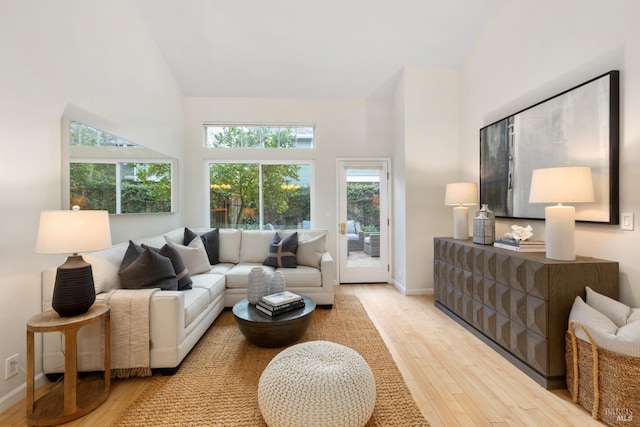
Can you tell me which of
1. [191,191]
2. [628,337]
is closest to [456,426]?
[628,337]

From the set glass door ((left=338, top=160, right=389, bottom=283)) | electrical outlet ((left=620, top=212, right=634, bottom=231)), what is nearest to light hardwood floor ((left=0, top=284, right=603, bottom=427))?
electrical outlet ((left=620, top=212, right=634, bottom=231))

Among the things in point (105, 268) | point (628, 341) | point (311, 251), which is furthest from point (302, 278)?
point (628, 341)

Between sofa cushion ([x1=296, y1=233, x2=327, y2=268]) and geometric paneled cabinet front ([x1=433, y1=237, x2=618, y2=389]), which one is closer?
geometric paneled cabinet front ([x1=433, y1=237, x2=618, y2=389])

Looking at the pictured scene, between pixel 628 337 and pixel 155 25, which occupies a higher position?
pixel 155 25

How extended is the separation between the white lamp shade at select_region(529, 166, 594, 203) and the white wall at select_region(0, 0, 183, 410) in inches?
140

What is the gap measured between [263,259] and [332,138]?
2162mm

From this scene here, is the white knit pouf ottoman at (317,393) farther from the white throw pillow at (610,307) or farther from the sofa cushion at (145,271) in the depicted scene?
the white throw pillow at (610,307)

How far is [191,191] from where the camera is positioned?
14.8ft

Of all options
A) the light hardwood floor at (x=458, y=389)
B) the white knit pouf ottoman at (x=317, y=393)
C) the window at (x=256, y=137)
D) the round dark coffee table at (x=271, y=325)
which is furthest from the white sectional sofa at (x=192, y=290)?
the window at (x=256, y=137)

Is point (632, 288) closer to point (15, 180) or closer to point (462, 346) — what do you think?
point (462, 346)

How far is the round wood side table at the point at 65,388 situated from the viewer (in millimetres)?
1649

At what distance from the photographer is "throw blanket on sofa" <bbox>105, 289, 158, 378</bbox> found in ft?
6.65

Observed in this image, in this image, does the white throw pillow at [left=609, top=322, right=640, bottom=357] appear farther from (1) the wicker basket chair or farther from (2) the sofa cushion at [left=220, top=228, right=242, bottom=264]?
(2) the sofa cushion at [left=220, top=228, right=242, bottom=264]

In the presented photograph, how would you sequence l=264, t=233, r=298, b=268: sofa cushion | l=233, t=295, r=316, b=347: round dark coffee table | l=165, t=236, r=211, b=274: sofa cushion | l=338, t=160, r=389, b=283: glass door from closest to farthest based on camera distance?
l=233, t=295, r=316, b=347: round dark coffee table, l=165, t=236, r=211, b=274: sofa cushion, l=264, t=233, r=298, b=268: sofa cushion, l=338, t=160, r=389, b=283: glass door
